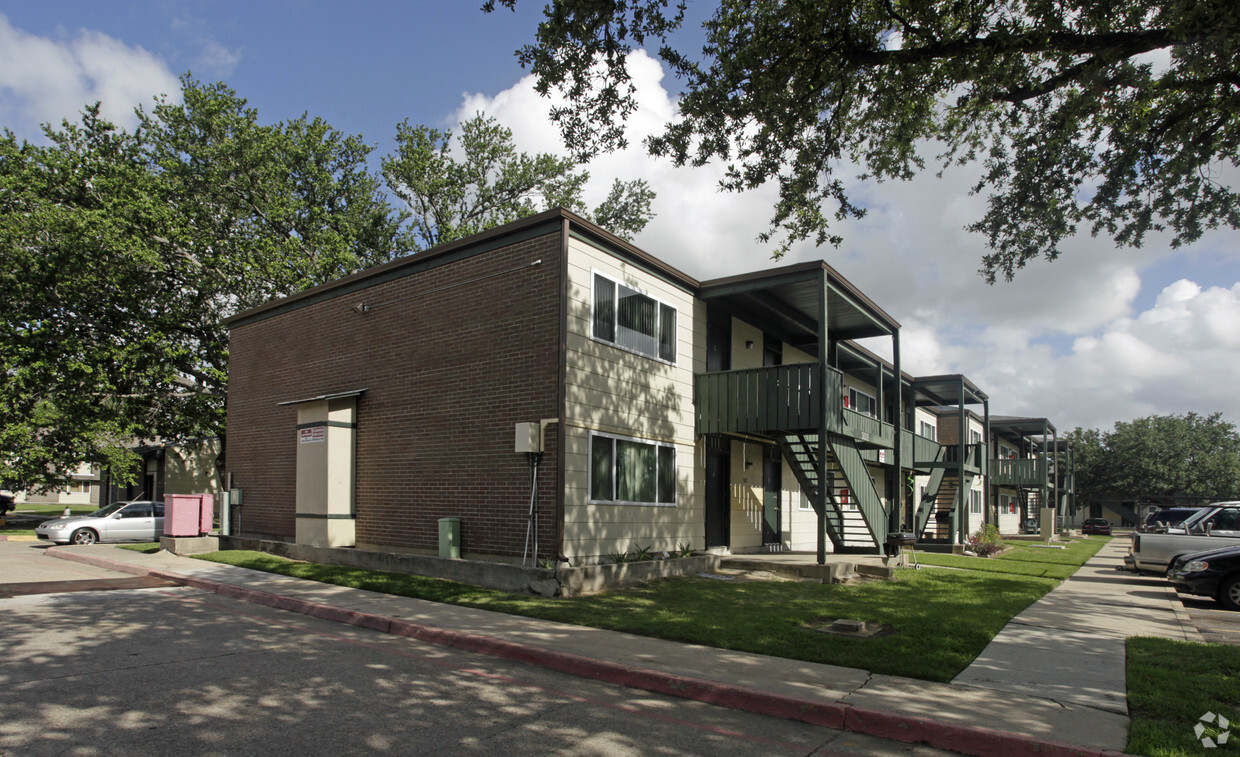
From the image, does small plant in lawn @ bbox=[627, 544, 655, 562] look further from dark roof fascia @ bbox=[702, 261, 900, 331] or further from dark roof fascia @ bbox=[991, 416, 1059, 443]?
dark roof fascia @ bbox=[991, 416, 1059, 443]

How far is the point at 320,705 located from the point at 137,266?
85.9 feet

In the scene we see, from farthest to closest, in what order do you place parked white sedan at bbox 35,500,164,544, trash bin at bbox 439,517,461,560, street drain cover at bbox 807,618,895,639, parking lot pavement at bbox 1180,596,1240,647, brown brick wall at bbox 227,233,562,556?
parked white sedan at bbox 35,500,164,544 → trash bin at bbox 439,517,461,560 → brown brick wall at bbox 227,233,562,556 → parking lot pavement at bbox 1180,596,1240,647 → street drain cover at bbox 807,618,895,639

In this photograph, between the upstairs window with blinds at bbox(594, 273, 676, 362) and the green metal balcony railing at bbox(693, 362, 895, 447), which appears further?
the green metal balcony railing at bbox(693, 362, 895, 447)

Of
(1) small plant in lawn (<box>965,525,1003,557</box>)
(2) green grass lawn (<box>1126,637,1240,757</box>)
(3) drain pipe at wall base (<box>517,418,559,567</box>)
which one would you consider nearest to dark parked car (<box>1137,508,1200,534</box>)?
(1) small plant in lawn (<box>965,525,1003,557</box>)

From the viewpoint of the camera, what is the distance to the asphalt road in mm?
5484

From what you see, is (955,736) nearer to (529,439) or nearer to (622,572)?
(622,572)

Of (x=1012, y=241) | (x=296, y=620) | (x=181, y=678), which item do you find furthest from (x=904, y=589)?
(x=181, y=678)

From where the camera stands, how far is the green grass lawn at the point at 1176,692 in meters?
5.67

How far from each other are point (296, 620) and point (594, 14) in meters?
8.80

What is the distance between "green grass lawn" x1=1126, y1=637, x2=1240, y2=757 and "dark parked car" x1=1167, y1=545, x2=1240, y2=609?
5.49 metres

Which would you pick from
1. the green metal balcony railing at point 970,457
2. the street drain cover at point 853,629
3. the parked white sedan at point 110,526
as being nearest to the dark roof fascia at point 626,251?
the street drain cover at point 853,629

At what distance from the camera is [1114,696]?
7.00 m

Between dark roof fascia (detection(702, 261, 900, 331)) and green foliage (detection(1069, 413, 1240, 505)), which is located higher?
dark roof fascia (detection(702, 261, 900, 331))

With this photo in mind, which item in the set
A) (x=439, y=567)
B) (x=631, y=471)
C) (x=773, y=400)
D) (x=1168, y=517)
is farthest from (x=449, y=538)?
(x=1168, y=517)
